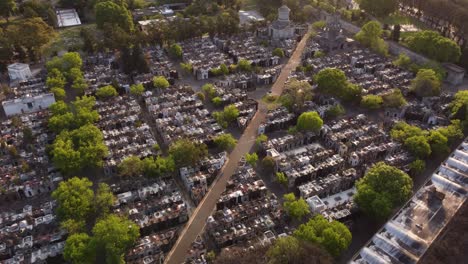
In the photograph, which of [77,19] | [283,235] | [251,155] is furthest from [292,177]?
[77,19]

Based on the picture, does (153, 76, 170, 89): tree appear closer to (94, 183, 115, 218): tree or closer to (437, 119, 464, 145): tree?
(94, 183, 115, 218): tree

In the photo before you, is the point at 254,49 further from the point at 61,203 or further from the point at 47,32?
the point at 61,203

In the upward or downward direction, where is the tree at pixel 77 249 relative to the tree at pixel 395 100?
downward

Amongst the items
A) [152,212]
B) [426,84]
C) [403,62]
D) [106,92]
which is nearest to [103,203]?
[152,212]

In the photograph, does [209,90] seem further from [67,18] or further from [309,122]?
[67,18]

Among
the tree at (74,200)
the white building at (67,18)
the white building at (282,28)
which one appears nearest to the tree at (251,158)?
the tree at (74,200)

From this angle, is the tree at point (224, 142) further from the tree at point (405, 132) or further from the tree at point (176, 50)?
the tree at point (176, 50)
